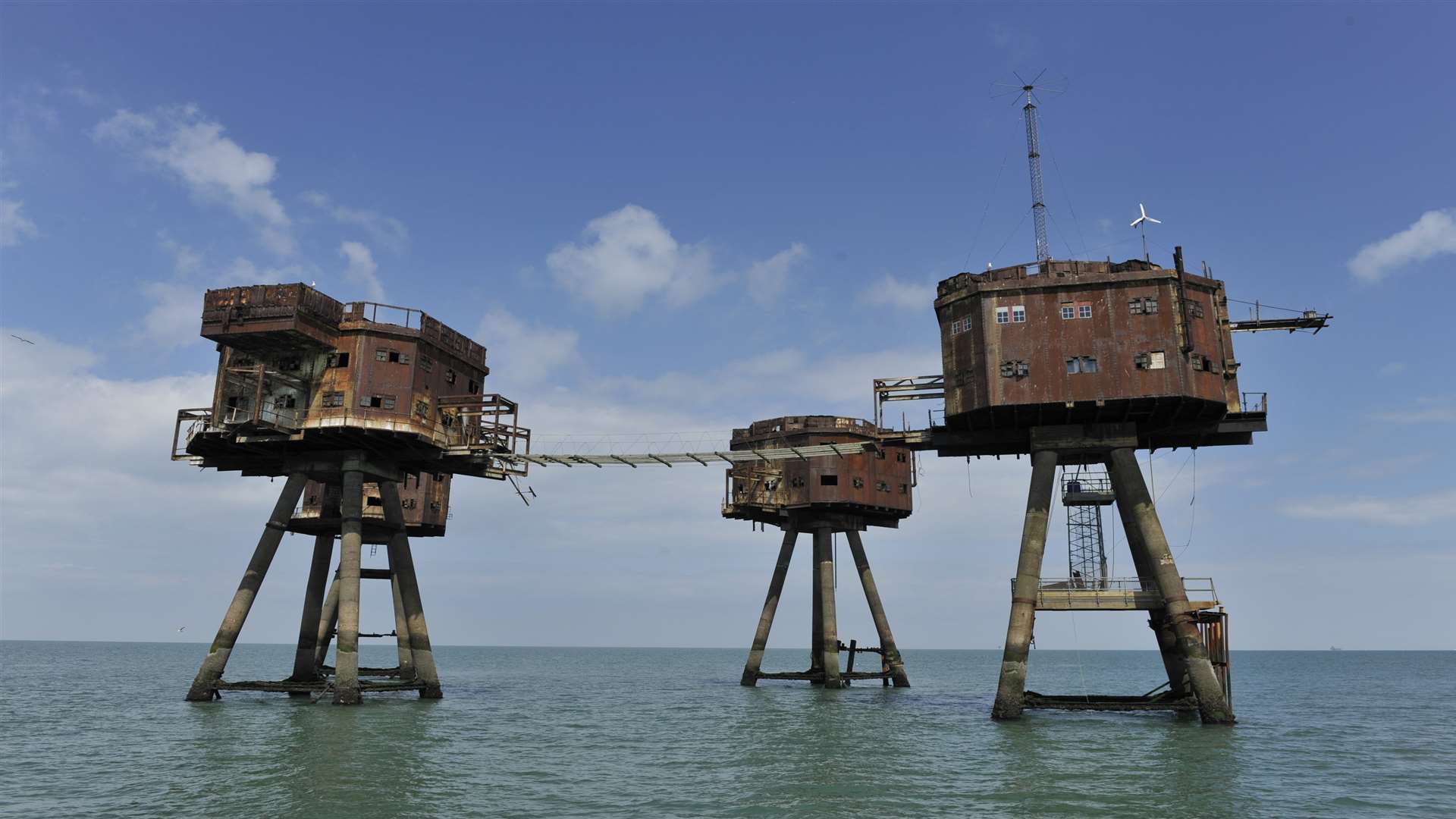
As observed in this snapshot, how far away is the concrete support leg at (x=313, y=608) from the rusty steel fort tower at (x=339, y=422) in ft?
8.59

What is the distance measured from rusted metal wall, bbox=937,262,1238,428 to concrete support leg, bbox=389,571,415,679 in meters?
26.3

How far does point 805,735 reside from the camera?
34656mm

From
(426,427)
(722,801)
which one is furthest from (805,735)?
(426,427)

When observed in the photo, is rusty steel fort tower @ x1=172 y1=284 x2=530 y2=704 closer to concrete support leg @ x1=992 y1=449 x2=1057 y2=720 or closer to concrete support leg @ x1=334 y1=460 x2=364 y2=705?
concrete support leg @ x1=334 y1=460 x2=364 y2=705

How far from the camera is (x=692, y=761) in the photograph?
28656mm

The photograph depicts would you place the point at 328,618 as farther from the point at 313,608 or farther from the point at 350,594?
the point at 350,594

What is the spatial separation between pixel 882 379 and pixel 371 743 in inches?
842

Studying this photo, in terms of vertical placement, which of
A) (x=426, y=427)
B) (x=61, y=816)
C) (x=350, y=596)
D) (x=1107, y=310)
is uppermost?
(x=1107, y=310)

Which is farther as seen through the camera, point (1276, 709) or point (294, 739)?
point (1276, 709)

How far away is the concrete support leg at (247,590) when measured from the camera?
3997 centimetres

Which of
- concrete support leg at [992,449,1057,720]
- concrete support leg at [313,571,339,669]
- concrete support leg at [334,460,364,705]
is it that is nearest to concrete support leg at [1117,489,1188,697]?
concrete support leg at [992,449,1057,720]

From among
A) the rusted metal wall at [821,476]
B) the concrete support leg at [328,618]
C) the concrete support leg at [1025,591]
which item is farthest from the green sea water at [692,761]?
the rusted metal wall at [821,476]

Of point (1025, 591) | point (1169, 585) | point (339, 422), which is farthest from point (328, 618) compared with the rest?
point (1169, 585)

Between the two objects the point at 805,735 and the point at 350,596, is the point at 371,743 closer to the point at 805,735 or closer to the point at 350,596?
the point at 350,596
